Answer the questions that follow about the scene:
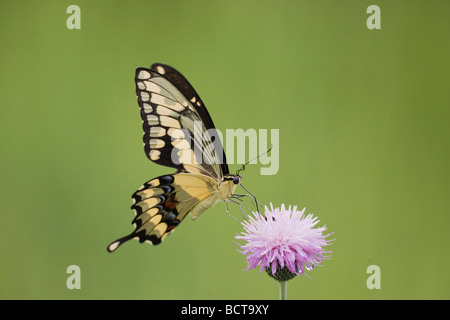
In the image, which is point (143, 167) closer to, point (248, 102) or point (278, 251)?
point (248, 102)

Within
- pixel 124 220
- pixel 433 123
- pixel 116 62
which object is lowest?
pixel 124 220

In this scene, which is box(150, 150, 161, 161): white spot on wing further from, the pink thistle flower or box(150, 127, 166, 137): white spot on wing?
the pink thistle flower

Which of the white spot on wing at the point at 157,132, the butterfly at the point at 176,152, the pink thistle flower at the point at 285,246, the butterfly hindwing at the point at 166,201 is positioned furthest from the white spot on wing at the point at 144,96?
the pink thistle flower at the point at 285,246

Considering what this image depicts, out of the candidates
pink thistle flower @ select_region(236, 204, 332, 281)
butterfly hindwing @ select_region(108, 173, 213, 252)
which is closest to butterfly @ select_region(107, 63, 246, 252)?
butterfly hindwing @ select_region(108, 173, 213, 252)

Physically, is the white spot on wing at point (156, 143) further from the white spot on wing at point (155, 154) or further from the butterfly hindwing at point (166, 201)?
the butterfly hindwing at point (166, 201)

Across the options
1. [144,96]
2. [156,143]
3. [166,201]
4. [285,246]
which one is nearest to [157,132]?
[156,143]

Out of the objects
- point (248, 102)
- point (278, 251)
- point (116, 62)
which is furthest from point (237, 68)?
point (278, 251)

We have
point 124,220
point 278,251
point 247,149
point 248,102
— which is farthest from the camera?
point 248,102

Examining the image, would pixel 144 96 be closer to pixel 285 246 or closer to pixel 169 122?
pixel 169 122
